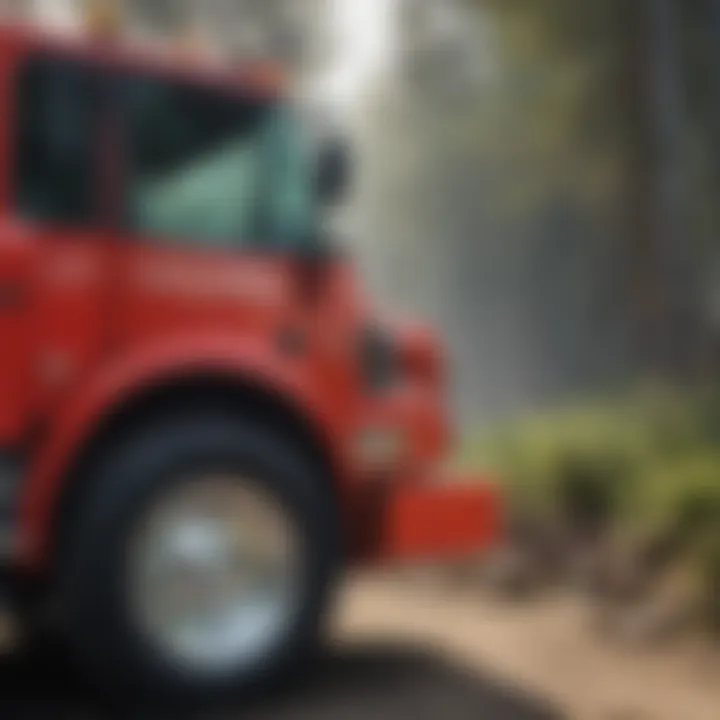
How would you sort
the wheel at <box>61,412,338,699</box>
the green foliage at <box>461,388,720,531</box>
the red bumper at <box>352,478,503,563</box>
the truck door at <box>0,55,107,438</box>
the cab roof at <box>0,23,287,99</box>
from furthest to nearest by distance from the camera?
the green foliage at <box>461,388,720,531</box> → the red bumper at <box>352,478,503,563</box> → the cab roof at <box>0,23,287,99</box> → the truck door at <box>0,55,107,438</box> → the wheel at <box>61,412,338,699</box>

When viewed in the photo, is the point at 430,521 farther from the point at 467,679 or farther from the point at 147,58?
the point at 147,58

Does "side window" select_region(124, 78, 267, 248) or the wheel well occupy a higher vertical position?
"side window" select_region(124, 78, 267, 248)

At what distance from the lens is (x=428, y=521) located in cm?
411

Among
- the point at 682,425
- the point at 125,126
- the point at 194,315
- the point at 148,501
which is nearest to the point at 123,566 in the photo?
the point at 148,501

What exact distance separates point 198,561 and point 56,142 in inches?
53.4

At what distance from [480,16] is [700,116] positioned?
2.51 meters

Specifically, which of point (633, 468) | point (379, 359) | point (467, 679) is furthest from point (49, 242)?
point (633, 468)

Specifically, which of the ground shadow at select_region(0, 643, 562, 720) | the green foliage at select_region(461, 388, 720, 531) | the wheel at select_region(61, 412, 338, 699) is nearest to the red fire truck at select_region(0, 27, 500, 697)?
the wheel at select_region(61, 412, 338, 699)

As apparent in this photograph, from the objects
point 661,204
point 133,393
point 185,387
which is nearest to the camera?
point 133,393

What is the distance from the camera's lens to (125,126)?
3.96 metres

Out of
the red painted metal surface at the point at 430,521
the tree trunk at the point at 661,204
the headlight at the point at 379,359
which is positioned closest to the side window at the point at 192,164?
the headlight at the point at 379,359

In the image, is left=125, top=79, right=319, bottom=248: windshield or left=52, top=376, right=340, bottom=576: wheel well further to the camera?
left=125, top=79, right=319, bottom=248: windshield

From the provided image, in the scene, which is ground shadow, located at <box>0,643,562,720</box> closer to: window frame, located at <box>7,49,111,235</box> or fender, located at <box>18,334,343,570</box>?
fender, located at <box>18,334,343,570</box>

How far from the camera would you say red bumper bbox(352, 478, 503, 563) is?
13.5 ft
